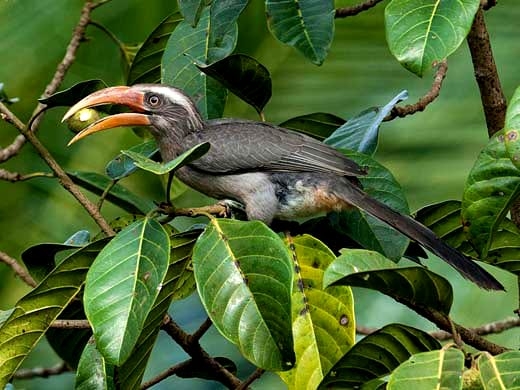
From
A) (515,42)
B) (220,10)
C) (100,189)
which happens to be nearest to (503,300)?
(515,42)

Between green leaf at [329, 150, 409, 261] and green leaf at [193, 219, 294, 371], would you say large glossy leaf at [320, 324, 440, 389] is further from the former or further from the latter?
green leaf at [329, 150, 409, 261]

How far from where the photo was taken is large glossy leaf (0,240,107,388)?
1936 mm

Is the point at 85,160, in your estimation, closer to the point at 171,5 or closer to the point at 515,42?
the point at 171,5

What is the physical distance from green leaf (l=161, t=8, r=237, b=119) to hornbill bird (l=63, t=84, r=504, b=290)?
114 millimetres

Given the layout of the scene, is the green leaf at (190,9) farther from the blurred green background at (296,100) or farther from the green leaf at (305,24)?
the blurred green background at (296,100)

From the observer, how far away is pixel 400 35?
184cm

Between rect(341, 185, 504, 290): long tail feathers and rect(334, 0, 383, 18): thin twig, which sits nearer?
rect(341, 185, 504, 290): long tail feathers

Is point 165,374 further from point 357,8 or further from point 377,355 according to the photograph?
point 357,8

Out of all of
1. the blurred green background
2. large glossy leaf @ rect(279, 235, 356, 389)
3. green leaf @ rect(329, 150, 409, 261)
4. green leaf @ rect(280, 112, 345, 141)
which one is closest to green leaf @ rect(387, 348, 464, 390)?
large glossy leaf @ rect(279, 235, 356, 389)

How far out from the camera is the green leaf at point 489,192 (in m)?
1.88

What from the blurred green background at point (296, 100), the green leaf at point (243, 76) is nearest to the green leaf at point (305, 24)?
the green leaf at point (243, 76)

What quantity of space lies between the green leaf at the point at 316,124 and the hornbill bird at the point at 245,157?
43mm

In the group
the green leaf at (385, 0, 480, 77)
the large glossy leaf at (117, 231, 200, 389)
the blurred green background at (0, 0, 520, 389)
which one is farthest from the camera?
the blurred green background at (0, 0, 520, 389)

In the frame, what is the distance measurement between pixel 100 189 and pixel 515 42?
2.41 meters
